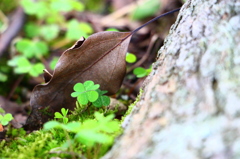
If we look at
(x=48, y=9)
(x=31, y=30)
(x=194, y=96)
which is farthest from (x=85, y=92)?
(x=48, y=9)

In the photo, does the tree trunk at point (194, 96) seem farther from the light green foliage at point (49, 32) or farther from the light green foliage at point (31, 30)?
the light green foliage at point (31, 30)

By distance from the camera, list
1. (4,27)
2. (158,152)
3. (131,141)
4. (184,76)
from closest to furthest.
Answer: (158,152) < (131,141) < (184,76) < (4,27)

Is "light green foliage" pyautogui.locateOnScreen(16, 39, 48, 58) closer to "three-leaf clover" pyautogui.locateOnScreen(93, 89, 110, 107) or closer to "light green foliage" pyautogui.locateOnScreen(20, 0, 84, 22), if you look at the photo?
"light green foliage" pyautogui.locateOnScreen(20, 0, 84, 22)

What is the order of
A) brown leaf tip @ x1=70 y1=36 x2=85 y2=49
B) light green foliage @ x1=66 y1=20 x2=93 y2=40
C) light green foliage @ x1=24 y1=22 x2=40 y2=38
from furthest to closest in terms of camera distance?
light green foliage @ x1=24 y1=22 x2=40 y2=38 < light green foliage @ x1=66 y1=20 x2=93 y2=40 < brown leaf tip @ x1=70 y1=36 x2=85 y2=49

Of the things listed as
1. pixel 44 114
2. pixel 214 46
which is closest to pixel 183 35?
pixel 214 46

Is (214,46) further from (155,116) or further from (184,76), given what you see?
(155,116)

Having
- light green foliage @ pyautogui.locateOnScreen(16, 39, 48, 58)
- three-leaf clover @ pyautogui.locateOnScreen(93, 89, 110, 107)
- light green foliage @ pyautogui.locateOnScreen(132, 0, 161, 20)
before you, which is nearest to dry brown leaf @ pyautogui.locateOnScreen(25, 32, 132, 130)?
three-leaf clover @ pyautogui.locateOnScreen(93, 89, 110, 107)
